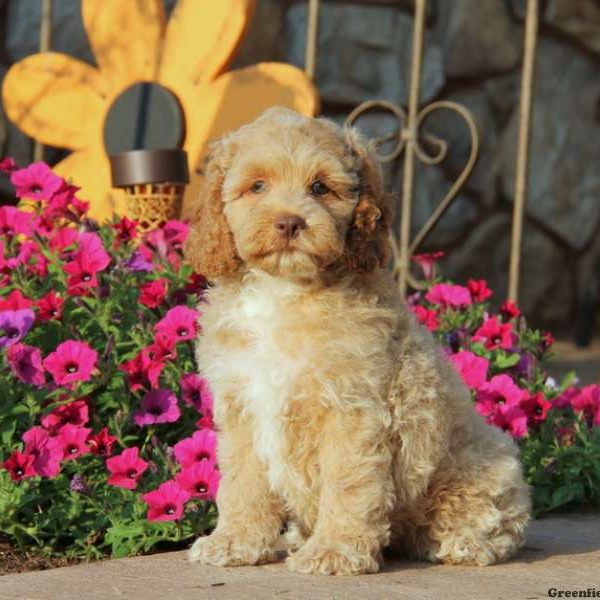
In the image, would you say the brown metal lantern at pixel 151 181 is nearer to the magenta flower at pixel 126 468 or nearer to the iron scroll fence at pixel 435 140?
the iron scroll fence at pixel 435 140

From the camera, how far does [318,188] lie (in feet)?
11.8

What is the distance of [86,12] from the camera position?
21.4 feet

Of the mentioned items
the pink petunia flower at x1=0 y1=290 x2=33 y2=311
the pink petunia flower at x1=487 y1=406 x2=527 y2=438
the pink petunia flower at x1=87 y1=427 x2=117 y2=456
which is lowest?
the pink petunia flower at x1=87 y1=427 x2=117 y2=456

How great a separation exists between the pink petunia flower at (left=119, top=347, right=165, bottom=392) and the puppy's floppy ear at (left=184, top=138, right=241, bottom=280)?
23.9 inches

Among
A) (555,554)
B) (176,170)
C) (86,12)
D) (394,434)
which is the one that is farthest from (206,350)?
(86,12)

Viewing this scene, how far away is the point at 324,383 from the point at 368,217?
18.4 inches

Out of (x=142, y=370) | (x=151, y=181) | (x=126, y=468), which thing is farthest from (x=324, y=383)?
(x=151, y=181)

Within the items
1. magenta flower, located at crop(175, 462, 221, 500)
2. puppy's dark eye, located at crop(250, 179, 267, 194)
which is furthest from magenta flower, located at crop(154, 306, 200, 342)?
puppy's dark eye, located at crop(250, 179, 267, 194)

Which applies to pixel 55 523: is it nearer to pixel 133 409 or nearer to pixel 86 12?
pixel 133 409

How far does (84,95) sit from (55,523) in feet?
9.33

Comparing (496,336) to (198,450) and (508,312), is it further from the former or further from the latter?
(198,450)

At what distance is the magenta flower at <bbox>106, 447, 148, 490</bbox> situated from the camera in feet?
13.4

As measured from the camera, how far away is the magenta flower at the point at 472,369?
15.6 ft

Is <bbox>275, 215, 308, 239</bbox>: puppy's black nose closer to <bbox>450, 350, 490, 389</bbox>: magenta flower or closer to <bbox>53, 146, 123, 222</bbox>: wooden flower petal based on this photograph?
<bbox>450, 350, 490, 389</bbox>: magenta flower
